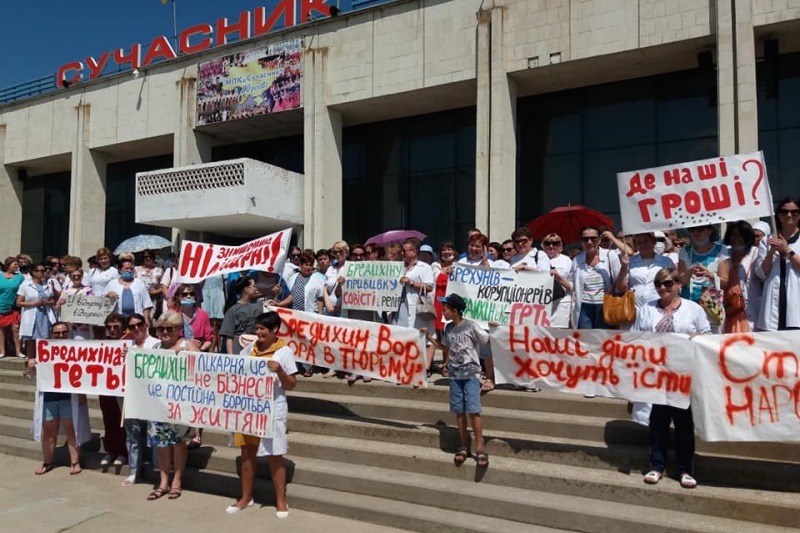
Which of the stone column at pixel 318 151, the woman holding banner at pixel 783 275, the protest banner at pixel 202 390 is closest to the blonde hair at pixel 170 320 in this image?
the protest banner at pixel 202 390

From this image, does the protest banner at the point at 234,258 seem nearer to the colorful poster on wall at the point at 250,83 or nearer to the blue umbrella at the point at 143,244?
the blue umbrella at the point at 143,244

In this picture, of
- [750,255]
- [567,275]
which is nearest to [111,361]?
[567,275]

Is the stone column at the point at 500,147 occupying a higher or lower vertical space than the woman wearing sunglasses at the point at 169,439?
higher

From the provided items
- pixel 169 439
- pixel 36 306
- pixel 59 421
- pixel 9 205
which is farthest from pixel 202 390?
pixel 9 205

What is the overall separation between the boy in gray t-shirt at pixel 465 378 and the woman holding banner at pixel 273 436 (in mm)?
1551

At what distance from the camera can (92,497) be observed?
6477 mm

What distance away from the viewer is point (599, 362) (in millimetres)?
5836

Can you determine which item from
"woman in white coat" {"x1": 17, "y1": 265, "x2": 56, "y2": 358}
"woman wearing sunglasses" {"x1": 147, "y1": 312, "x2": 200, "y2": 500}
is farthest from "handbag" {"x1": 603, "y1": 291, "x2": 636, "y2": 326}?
"woman in white coat" {"x1": 17, "y1": 265, "x2": 56, "y2": 358}

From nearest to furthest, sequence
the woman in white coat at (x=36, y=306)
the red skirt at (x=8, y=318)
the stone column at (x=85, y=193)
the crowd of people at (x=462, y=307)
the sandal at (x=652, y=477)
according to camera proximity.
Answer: the sandal at (x=652, y=477)
the crowd of people at (x=462, y=307)
the woman in white coat at (x=36, y=306)
the red skirt at (x=8, y=318)
the stone column at (x=85, y=193)

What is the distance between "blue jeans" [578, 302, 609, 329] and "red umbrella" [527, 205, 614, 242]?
426 cm

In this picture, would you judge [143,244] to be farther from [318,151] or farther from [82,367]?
[82,367]

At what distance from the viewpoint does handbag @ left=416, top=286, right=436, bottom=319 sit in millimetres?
7910

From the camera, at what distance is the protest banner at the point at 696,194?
593 centimetres

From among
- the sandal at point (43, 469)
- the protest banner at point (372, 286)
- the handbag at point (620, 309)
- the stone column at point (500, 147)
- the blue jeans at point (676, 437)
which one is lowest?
the sandal at point (43, 469)
